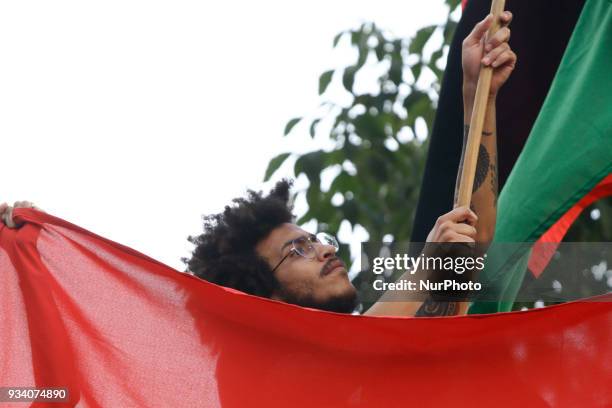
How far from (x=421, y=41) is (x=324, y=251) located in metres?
2.44

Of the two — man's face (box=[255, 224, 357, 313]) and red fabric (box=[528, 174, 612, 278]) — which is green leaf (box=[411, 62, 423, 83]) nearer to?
red fabric (box=[528, 174, 612, 278])

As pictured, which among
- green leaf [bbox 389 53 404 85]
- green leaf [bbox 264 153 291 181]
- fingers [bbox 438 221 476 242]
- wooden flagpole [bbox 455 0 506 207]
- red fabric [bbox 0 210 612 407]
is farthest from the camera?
green leaf [bbox 389 53 404 85]

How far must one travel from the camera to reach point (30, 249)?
9.27ft

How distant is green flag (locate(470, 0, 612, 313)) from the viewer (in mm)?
3430

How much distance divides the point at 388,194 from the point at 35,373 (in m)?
2.87

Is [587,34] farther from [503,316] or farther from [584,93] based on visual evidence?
[503,316]

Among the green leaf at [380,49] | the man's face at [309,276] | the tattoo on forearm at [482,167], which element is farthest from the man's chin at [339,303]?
the green leaf at [380,49]

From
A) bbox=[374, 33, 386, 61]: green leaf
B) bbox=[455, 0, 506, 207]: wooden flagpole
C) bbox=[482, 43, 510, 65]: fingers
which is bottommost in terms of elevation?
bbox=[455, 0, 506, 207]: wooden flagpole

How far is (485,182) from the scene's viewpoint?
128 inches

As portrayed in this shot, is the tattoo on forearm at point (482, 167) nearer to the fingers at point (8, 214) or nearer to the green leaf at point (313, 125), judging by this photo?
the fingers at point (8, 214)

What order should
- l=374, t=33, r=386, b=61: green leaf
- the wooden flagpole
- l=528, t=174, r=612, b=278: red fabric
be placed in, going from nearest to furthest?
the wooden flagpole → l=528, t=174, r=612, b=278: red fabric → l=374, t=33, r=386, b=61: green leaf

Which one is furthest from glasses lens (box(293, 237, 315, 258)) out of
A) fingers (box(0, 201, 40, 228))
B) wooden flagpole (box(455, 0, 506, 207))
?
fingers (box(0, 201, 40, 228))

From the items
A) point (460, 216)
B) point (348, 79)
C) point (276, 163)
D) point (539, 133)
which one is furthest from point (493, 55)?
point (348, 79)

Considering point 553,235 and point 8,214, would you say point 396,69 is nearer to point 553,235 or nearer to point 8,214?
point 553,235
